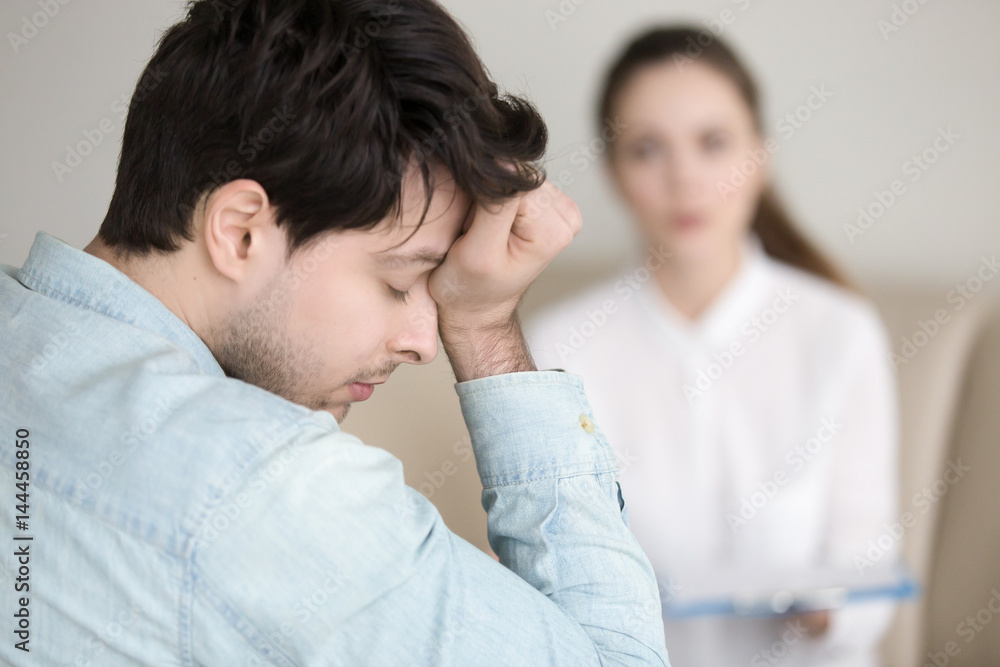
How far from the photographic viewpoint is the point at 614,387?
4.58 feet

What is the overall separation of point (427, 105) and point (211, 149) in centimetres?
23

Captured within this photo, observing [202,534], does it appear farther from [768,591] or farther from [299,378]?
[768,591]

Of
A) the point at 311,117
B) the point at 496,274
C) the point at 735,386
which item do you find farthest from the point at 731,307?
the point at 311,117

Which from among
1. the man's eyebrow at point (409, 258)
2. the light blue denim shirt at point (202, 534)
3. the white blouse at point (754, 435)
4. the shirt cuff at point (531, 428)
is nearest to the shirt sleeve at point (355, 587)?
the light blue denim shirt at point (202, 534)

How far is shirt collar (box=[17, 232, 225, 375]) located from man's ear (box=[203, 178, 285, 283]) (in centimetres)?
8

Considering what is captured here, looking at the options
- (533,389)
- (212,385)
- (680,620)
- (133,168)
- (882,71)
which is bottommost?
(680,620)

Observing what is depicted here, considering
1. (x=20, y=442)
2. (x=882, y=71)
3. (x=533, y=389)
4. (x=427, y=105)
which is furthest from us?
(x=882, y=71)

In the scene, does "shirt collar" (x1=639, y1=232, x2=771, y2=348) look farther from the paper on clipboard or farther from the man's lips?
the man's lips

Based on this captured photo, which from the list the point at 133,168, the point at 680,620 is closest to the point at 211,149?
the point at 133,168

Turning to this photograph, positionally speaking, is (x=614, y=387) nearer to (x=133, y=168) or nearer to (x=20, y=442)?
(x=133, y=168)

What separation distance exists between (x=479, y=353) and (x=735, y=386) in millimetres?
594

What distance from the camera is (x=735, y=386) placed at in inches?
53.8

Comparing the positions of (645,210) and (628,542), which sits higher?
(645,210)

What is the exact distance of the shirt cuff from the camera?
855 mm
